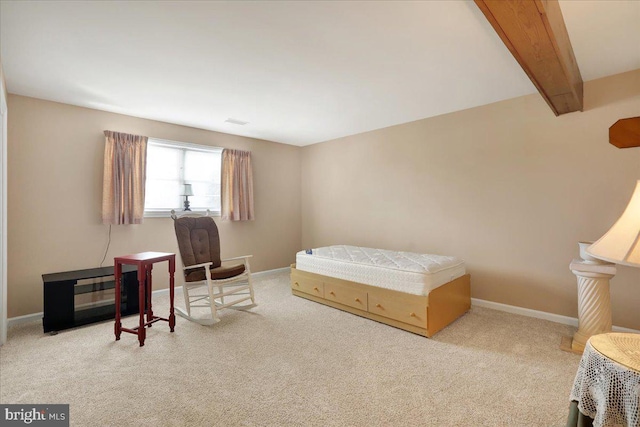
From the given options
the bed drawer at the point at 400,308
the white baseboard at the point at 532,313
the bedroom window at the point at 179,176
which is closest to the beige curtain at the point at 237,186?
the bedroom window at the point at 179,176

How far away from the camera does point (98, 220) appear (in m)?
3.51

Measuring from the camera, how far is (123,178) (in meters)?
3.56

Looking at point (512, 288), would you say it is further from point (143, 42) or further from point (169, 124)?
point (169, 124)

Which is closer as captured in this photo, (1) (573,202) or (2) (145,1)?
(2) (145,1)

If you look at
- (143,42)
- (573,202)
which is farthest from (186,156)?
(573,202)

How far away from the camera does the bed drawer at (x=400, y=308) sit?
8.55 feet

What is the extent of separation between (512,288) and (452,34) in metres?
2.75

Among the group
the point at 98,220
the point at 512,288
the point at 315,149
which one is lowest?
the point at 512,288

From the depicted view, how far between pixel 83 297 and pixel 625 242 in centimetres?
413

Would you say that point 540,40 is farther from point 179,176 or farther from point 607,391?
point 179,176

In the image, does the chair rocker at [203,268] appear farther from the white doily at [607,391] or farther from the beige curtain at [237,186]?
the white doily at [607,391]

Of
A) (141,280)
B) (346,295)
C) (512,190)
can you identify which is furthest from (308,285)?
(512,190)

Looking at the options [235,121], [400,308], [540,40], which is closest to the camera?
[540,40]

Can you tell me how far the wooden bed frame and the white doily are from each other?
1.46 metres
